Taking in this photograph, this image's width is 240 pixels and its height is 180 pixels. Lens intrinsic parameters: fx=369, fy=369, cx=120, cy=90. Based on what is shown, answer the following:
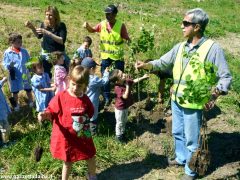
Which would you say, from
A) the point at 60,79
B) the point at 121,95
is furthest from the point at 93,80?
the point at 60,79

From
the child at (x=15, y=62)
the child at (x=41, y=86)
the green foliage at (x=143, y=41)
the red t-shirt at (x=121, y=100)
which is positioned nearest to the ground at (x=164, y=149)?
the red t-shirt at (x=121, y=100)

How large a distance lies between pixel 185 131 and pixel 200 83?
33.4 inches

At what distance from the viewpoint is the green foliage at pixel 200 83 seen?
388 centimetres

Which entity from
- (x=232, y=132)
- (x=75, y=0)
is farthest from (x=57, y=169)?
(x=75, y=0)

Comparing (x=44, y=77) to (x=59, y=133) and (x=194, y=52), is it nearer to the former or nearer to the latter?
(x=59, y=133)

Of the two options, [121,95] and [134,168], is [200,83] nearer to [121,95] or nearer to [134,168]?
[121,95]

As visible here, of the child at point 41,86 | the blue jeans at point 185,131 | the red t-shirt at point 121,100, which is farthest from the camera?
the child at point 41,86

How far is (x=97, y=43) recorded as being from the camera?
1041cm

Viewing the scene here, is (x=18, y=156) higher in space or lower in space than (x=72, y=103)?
lower

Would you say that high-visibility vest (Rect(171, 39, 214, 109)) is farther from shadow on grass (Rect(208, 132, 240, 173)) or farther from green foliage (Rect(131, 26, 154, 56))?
shadow on grass (Rect(208, 132, 240, 173))

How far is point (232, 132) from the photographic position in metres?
5.82

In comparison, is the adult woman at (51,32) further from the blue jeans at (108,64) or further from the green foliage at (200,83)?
the green foliage at (200,83)

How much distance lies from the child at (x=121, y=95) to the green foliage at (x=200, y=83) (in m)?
1.23

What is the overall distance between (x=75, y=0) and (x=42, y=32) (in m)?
11.8
